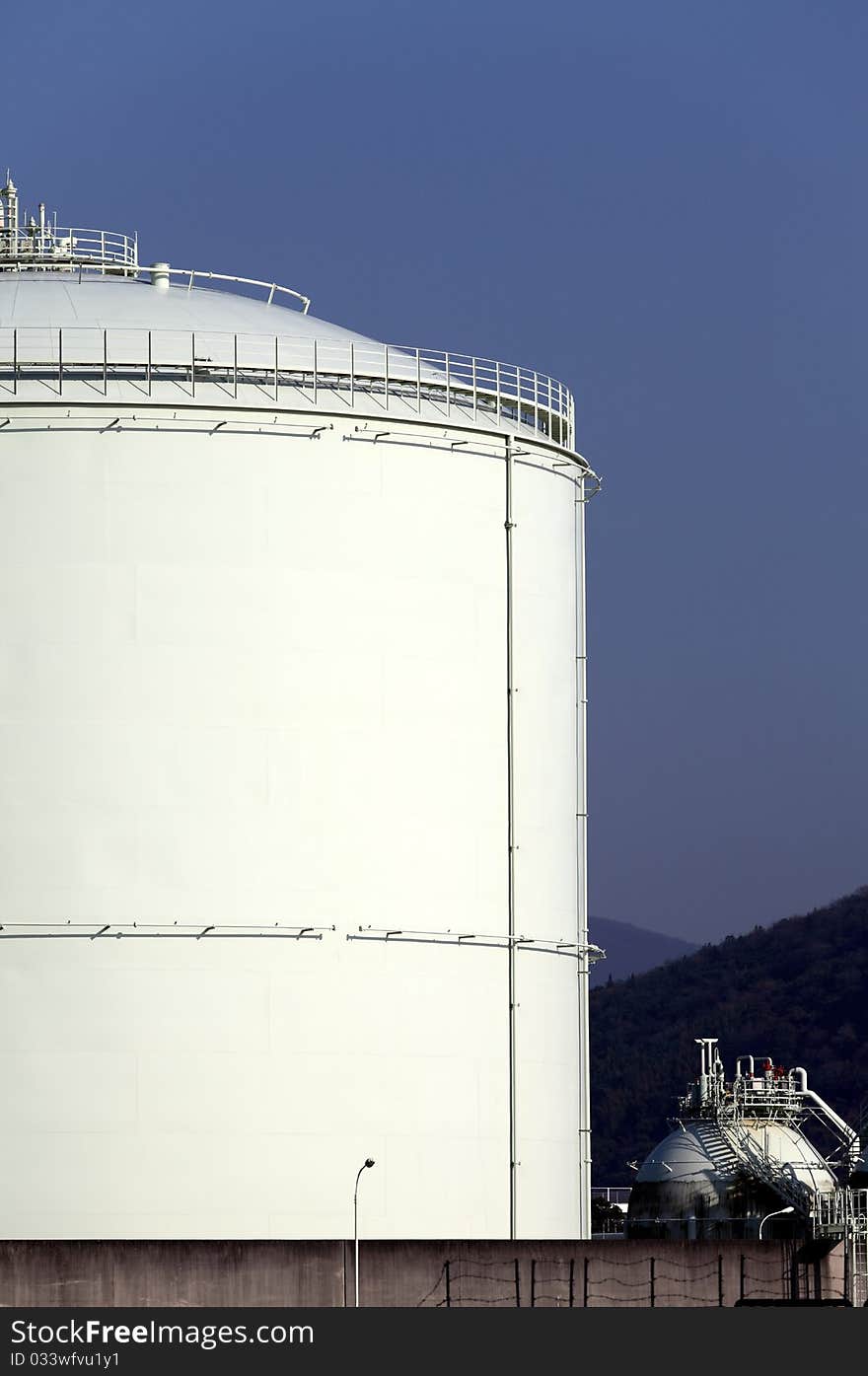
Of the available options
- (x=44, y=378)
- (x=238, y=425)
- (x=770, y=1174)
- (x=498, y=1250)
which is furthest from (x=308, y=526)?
(x=770, y=1174)

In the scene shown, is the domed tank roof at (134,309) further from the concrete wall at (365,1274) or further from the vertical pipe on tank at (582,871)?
the concrete wall at (365,1274)

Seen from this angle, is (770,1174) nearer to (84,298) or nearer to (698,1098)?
(698,1098)

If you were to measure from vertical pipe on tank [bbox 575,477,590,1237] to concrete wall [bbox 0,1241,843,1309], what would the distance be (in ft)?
12.3

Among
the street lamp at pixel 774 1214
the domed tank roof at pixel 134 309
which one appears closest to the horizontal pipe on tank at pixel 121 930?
the domed tank roof at pixel 134 309

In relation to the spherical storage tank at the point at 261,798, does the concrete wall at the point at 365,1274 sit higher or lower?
lower

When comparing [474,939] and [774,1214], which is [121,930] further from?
[774,1214]

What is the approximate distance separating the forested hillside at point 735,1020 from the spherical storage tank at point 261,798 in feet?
331

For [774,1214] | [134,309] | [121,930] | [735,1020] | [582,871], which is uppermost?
[134,309]

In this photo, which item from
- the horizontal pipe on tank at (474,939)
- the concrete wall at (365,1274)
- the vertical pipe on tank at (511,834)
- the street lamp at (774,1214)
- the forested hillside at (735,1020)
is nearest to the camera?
the concrete wall at (365,1274)

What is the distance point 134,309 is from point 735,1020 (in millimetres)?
116162

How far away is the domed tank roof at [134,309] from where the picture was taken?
147 ft

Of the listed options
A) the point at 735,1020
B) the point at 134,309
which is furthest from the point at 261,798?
the point at 735,1020

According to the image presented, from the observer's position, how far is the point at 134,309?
4559 cm

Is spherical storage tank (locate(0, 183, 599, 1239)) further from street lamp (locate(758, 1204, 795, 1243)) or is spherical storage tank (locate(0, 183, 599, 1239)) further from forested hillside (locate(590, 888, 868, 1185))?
forested hillside (locate(590, 888, 868, 1185))
